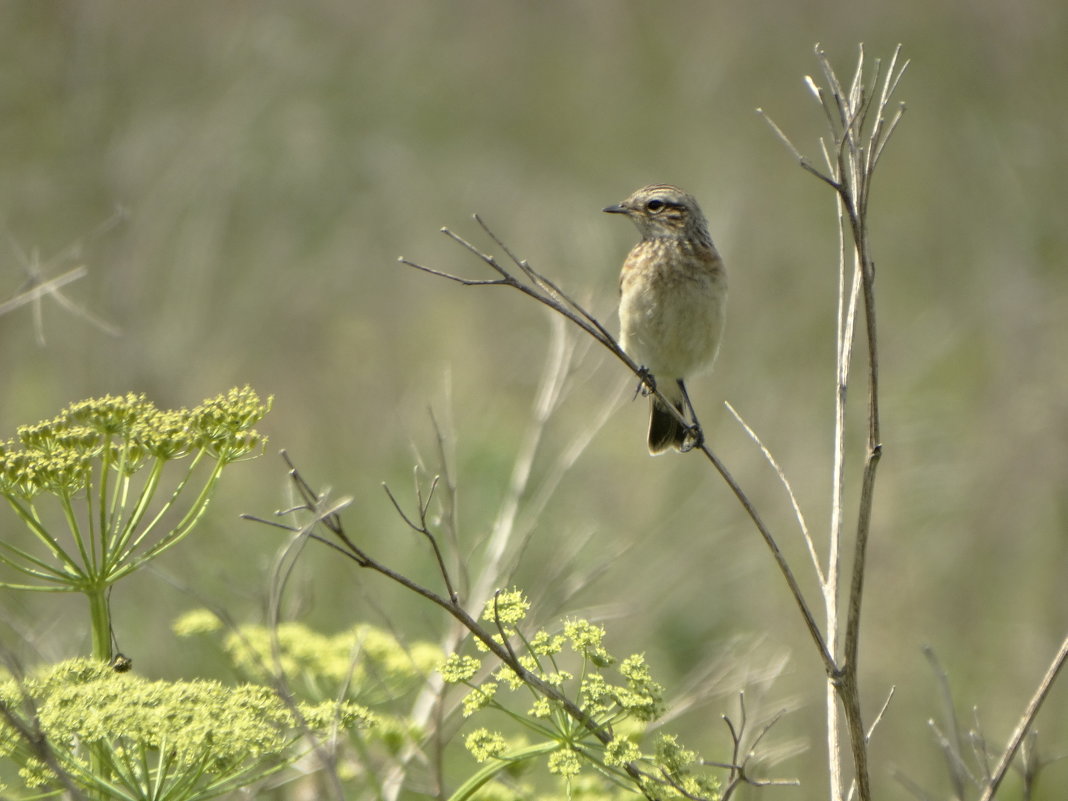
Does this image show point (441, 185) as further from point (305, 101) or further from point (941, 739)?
point (941, 739)

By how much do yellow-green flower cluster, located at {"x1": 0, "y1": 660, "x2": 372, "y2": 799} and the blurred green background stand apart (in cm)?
173

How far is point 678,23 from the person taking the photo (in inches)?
494

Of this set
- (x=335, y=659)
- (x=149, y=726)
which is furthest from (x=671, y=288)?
(x=149, y=726)

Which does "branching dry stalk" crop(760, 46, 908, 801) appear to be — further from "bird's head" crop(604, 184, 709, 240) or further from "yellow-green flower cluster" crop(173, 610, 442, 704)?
"bird's head" crop(604, 184, 709, 240)

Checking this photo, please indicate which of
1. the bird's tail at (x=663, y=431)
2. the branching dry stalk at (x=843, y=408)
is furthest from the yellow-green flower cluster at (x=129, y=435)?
the bird's tail at (x=663, y=431)

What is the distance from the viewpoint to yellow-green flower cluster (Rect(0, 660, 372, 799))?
1.96m

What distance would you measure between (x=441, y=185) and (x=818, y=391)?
14.1 feet

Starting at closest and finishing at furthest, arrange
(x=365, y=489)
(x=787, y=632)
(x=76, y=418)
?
(x=76, y=418)
(x=787, y=632)
(x=365, y=489)

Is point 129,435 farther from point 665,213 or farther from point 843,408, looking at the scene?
point 665,213

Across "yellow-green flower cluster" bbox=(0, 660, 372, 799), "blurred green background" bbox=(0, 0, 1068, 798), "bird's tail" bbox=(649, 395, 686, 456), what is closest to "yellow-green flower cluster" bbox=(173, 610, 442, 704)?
"yellow-green flower cluster" bbox=(0, 660, 372, 799)

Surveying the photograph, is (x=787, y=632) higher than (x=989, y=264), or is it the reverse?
(x=989, y=264)

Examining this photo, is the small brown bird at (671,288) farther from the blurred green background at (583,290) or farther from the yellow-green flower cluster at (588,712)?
the yellow-green flower cluster at (588,712)

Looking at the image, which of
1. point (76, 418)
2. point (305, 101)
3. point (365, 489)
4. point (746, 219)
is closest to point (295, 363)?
point (365, 489)

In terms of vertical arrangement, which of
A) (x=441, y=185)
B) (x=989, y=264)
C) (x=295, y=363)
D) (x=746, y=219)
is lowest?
(x=989, y=264)
